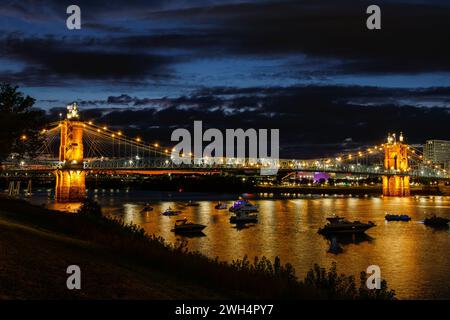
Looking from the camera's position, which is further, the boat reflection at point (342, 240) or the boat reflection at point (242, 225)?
the boat reflection at point (242, 225)

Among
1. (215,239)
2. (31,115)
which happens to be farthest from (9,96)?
(215,239)

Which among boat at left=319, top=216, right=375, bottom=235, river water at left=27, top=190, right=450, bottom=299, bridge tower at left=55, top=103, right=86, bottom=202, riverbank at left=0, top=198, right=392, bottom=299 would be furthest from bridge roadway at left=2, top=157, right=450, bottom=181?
riverbank at left=0, top=198, right=392, bottom=299

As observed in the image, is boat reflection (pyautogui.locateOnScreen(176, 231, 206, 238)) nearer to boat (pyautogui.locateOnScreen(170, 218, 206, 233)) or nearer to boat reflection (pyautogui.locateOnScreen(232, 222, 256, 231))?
boat (pyautogui.locateOnScreen(170, 218, 206, 233))

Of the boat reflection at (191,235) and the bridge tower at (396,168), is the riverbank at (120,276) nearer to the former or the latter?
the boat reflection at (191,235)

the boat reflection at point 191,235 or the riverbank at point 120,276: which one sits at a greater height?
the riverbank at point 120,276

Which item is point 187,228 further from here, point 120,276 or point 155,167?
point 155,167

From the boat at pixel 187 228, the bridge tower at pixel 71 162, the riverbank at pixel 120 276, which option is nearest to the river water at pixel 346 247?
the boat at pixel 187 228
